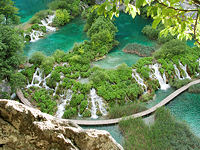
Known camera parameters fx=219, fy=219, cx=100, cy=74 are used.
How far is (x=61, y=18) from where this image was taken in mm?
21469

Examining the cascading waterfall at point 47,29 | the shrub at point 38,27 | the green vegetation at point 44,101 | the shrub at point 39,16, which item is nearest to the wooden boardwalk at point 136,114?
the green vegetation at point 44,101

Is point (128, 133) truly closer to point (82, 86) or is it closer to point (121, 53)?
point (82, 86)

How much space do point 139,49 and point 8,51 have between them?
8.94 meters

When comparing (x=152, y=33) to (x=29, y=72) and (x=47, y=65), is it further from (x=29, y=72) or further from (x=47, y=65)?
(x=29, y=72)

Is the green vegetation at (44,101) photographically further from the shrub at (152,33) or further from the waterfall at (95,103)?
the shrub at (152,33)

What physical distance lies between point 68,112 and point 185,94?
621 cm

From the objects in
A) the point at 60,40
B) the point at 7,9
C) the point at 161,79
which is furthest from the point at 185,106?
the point at 7,9

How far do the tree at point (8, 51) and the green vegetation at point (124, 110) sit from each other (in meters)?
5.11

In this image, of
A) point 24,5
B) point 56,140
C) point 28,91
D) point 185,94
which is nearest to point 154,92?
point 185,94

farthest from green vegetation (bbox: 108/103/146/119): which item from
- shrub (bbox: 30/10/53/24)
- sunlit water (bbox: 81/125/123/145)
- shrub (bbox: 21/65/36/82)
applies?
shrub (bbox: 30/10/53/24)

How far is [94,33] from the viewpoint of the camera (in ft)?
55.7

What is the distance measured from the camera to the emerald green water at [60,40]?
658 inches

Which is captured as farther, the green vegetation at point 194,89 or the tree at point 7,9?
the tree at point 7,9

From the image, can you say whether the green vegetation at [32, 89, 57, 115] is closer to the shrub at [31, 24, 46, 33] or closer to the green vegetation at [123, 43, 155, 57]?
the green vegetation at [123, 43, 155, 57]
